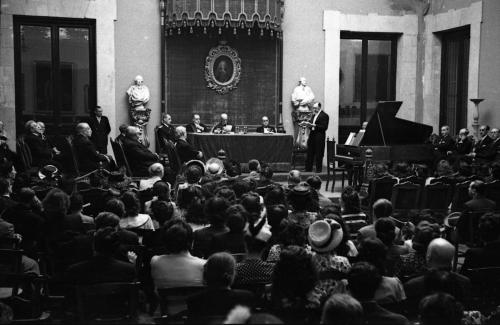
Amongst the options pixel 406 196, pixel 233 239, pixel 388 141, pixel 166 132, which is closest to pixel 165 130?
pixel 166 132

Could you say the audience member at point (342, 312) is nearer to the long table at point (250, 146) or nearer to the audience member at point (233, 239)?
the audience member at point (233, 239)

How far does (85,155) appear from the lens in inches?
419

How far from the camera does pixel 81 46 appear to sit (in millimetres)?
14578

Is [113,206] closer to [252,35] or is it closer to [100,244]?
[100,244]

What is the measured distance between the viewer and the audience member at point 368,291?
3.46 meters

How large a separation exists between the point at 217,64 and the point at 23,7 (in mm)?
4413

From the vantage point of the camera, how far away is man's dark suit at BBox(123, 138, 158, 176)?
36.1ft

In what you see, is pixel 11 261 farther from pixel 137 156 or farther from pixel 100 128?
pixel 100 128

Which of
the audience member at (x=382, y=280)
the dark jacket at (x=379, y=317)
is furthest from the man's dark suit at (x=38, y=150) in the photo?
the dark jacket at (x=379, y=317)

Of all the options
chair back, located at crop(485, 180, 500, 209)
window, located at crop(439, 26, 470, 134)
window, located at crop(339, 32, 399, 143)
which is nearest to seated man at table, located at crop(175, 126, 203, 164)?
chair back, located at crop(485, 180, 500, 209)

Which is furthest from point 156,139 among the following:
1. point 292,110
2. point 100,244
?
point 100,244

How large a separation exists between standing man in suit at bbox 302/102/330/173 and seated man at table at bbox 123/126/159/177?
14.3ft

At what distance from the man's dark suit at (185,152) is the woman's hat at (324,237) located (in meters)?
7.43

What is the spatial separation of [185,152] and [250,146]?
7.97 feet
